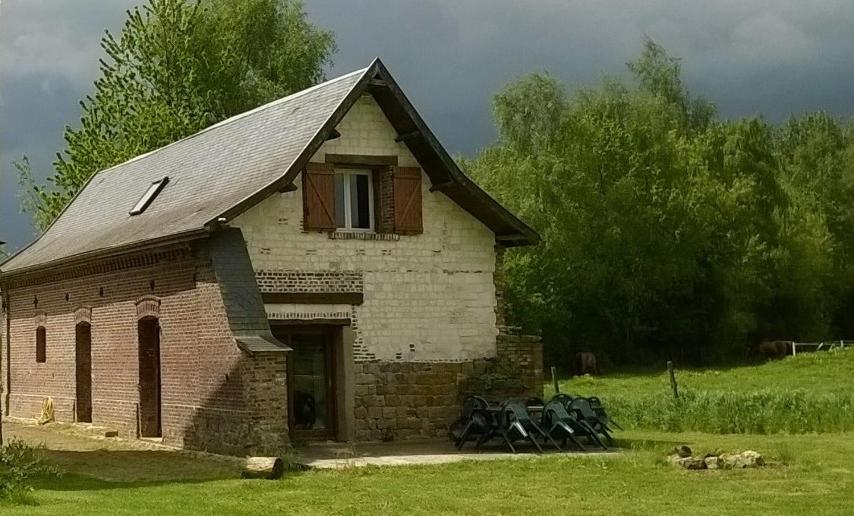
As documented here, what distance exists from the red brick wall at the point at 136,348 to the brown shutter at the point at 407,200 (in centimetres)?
360

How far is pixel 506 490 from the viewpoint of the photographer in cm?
1402

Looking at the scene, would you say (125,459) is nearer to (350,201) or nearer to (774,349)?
(350,201)

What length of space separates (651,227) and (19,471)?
37051mm

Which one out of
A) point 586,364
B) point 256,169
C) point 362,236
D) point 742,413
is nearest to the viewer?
point 362,236

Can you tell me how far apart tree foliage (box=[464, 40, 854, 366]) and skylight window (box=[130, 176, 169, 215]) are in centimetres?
2365

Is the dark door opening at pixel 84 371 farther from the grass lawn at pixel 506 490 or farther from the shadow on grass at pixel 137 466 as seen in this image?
the grass lawn at pixel 506 490

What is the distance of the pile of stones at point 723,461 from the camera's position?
15.7 meters

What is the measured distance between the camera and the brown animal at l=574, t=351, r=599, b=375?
4831 cm

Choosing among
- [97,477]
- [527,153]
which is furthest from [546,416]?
[527,153]

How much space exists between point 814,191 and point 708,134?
979 cm

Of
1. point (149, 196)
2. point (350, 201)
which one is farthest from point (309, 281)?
point (149, 196)

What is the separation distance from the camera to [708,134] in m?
53.0

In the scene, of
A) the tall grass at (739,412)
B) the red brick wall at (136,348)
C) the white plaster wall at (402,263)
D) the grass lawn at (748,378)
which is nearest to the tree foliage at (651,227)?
the grass lawn at (748,378)

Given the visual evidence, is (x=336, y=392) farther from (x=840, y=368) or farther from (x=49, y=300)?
(x=840, y=368)
